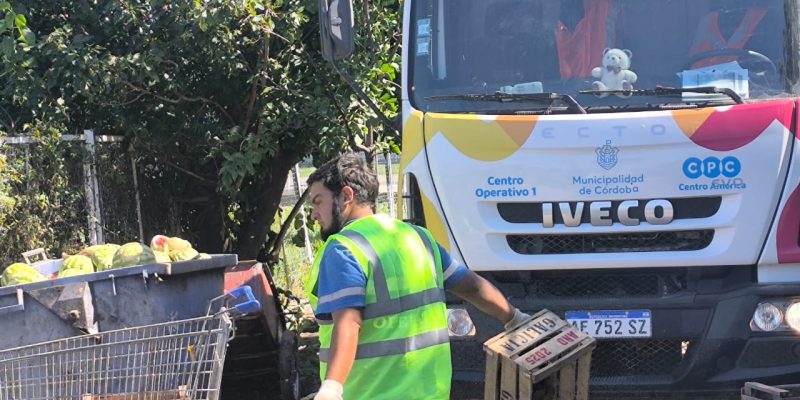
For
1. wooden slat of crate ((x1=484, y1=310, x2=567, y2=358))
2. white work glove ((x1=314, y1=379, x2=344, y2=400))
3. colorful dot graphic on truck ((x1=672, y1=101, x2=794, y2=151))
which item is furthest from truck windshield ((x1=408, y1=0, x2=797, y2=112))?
white work glove ((x1=314, y1=379, x2=344, y2=400))

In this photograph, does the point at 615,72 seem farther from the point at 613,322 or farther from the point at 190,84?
the point at 190,84

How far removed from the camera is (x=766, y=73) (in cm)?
470

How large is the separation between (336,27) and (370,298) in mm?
2423

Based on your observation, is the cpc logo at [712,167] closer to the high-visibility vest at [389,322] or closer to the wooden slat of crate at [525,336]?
→ the wooden slat of crate at [525,336]

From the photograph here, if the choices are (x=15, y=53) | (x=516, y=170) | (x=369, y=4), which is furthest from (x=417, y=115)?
(x=15, y=53)

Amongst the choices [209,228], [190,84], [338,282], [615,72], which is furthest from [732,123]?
[209,228]

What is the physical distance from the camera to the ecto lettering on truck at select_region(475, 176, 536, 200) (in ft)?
15.2

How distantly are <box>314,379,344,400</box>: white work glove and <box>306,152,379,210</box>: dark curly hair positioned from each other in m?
0.69

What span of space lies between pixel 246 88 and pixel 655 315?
443cm

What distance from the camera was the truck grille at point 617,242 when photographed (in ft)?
15.0

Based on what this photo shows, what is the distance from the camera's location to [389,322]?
3.10 meters

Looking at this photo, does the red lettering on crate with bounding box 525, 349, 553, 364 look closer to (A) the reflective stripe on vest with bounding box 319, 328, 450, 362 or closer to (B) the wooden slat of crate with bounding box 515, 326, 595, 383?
(B) the wooden slat of crate with bounding box 515, 326, 595, 383

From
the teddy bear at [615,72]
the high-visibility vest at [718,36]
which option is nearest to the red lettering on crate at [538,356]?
the teddy bear at [615,72]

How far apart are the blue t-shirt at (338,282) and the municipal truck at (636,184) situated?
1.78 meters
